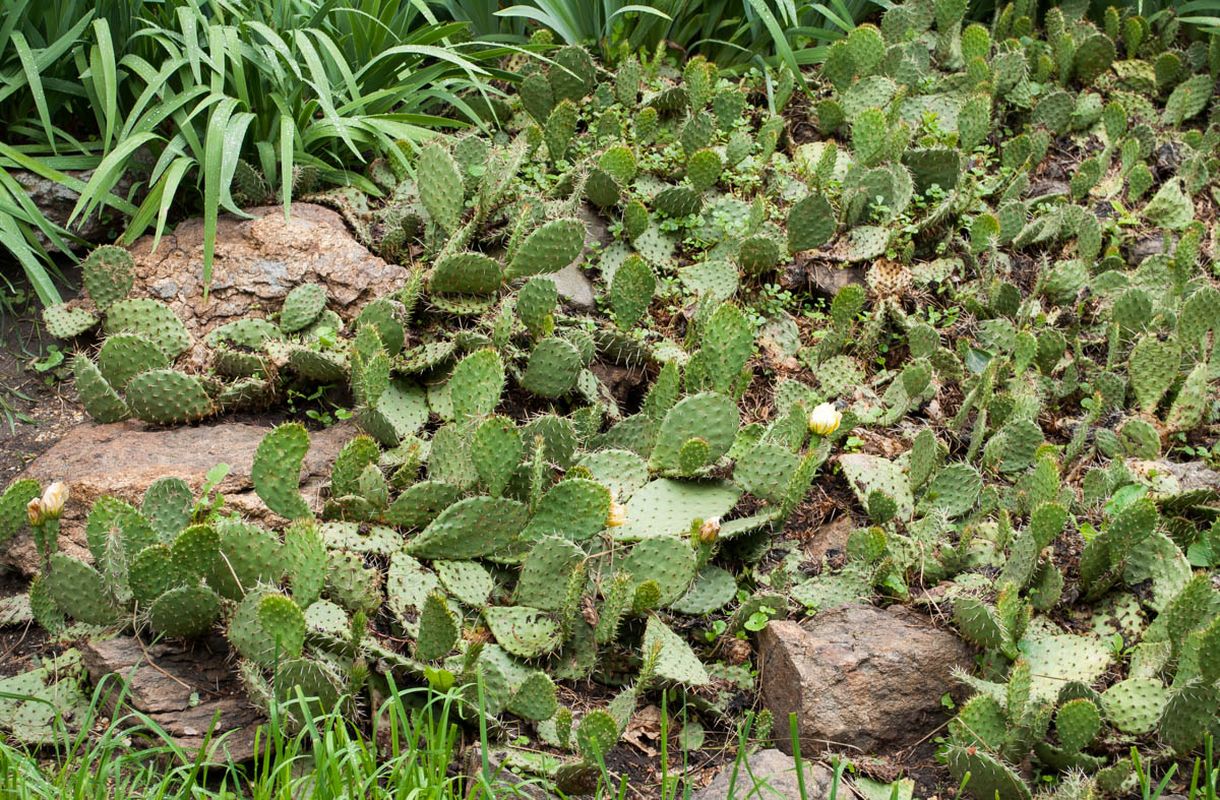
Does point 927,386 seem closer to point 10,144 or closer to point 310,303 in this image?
point 310,303

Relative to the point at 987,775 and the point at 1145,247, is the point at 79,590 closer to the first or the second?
the point at 987,775

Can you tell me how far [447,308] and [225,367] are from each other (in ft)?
2.08

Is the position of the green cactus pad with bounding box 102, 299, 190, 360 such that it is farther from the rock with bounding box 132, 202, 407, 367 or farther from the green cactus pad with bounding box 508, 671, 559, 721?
the green cactus pad with bounding box 508, 671, 559, 721

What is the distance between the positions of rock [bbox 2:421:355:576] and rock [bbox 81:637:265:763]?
352 millimetres

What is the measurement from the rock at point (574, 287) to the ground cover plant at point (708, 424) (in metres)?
0.02

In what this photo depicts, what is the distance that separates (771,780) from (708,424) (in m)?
1.00

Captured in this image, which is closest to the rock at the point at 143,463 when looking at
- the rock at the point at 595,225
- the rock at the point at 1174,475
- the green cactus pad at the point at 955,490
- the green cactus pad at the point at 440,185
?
the green cactus pad at the point at 440,185

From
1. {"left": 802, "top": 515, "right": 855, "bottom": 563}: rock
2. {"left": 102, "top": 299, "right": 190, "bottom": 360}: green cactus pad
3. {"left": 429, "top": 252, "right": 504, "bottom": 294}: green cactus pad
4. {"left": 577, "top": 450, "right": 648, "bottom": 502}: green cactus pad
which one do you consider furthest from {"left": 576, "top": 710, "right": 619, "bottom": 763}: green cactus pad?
{"left": 102, "top": 299, "right": 190, "bottom": 360}: green cactus pad

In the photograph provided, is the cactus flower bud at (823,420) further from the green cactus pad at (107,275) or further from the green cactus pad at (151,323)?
the green cactus pad at (107,275)

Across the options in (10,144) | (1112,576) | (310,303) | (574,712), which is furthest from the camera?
(10,144)

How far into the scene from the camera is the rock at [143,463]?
2.95 metres

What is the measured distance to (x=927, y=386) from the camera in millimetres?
3607

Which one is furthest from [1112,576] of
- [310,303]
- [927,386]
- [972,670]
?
[310,303]

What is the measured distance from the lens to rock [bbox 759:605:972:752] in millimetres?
2760
